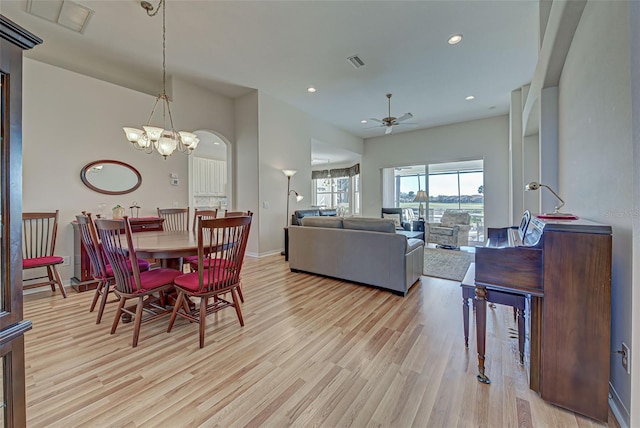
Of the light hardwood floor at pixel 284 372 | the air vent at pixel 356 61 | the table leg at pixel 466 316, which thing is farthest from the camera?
the air vent at pixel 356 61

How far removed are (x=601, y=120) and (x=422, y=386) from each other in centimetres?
192

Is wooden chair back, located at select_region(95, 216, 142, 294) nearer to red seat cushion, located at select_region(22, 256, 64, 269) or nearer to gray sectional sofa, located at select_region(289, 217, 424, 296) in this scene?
red seat cushion, located at select_region(22, 256, 64, 269)

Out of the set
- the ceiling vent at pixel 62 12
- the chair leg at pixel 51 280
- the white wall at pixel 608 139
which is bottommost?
the chair leg at pixel 51 280

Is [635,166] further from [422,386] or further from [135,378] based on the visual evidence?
[135,378]

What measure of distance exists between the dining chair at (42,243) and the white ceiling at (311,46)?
2.17m

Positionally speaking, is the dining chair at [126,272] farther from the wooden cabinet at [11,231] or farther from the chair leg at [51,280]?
the chair leg at [51,280]

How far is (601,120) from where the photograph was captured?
5.04 ft

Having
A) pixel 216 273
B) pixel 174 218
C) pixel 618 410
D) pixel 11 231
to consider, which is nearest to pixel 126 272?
pixel 216 273

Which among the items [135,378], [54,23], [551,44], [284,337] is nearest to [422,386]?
[284,337]

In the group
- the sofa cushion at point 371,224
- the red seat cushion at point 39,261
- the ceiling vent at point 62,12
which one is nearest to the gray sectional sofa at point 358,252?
the sofa cushion at point 371,224

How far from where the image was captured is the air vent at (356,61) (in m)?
3.68

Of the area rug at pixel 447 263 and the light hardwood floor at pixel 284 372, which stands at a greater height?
the area rug at pixel 447 263

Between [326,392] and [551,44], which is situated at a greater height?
[551,44]

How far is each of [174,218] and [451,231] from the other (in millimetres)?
5686
